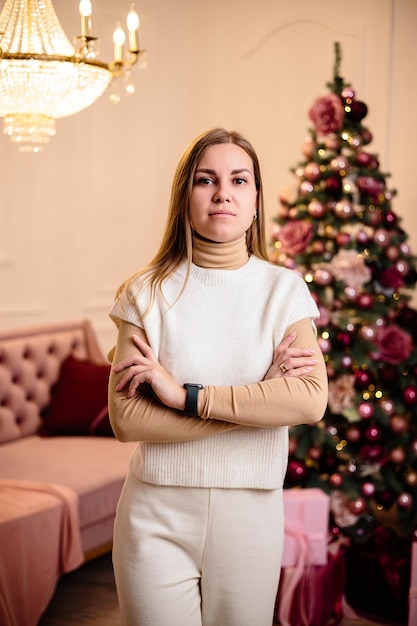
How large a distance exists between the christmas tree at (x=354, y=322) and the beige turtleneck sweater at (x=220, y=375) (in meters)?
1.81

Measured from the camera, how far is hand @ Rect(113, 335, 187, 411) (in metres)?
1.64

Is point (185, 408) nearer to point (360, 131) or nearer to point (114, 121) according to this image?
point (360, 131)

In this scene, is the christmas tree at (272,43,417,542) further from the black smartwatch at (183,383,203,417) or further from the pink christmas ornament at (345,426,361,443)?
the black smartwatch at (183,383,203,417)

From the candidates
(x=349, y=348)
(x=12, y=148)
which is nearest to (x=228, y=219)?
(x=349, y=348)

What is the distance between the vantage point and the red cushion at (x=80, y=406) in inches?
162

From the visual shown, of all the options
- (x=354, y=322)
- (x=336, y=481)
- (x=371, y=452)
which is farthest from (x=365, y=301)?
(x=336, y=481)

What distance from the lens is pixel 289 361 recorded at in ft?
5.49

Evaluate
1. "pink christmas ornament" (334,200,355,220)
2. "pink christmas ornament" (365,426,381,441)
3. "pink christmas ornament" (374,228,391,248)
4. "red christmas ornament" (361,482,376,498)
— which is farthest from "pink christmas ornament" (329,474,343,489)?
"pink christmas ornament" (334,200,355,220)

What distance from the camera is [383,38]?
4.81 m

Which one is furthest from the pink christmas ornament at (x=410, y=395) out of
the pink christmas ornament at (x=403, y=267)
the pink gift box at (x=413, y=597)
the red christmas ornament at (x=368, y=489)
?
the pink gift box at (x=413, y=597)

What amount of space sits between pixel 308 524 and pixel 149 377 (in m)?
1.69

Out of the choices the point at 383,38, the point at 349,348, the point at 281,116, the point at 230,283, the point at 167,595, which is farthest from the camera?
the point at 281,116

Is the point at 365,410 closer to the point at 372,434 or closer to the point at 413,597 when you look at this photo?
the point at 372,434

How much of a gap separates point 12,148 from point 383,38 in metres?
2.37
